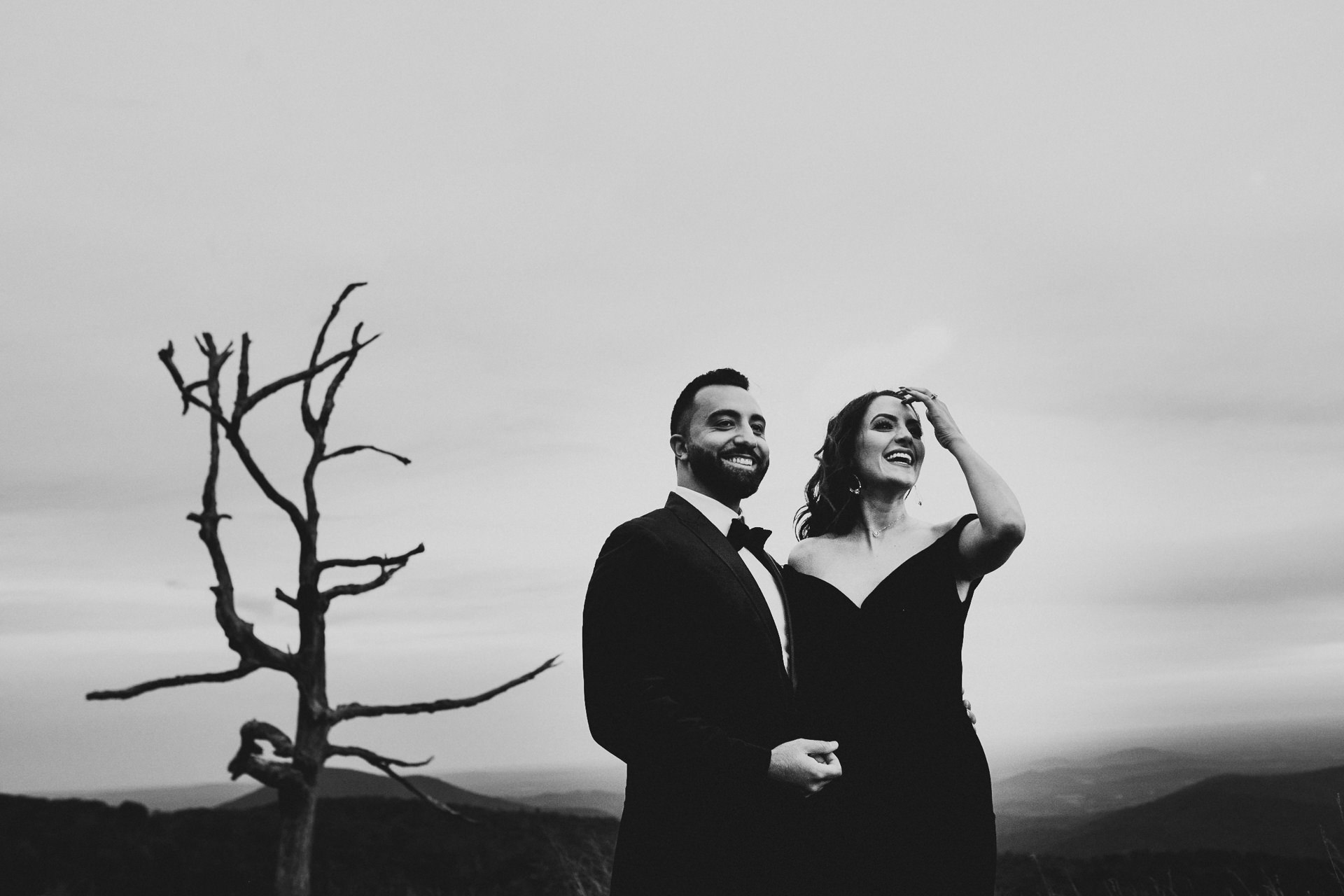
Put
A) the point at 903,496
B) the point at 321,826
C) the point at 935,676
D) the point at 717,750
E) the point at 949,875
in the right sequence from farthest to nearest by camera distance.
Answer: the point at 321,826 < the point at 903,496 < the point at 935,676 < the point at 949,875 < the point at 717,750

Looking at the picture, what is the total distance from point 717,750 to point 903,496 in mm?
1509

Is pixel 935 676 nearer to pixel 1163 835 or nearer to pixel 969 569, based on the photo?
pixel 969 569

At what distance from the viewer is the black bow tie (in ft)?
9.32

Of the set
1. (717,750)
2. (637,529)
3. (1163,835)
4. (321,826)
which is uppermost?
(637,529)

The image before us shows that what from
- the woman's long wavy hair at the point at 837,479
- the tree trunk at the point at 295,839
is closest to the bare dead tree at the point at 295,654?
the tree trunk at the point at 295,839

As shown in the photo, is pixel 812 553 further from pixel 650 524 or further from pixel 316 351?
pixel 316 351

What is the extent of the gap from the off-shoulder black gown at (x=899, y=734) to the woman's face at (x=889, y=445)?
0.28 meters

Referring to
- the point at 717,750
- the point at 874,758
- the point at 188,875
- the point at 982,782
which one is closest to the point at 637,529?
the point at 717,750

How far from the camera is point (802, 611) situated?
10.8 feet

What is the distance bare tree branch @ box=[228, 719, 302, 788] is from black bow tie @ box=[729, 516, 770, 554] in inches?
275

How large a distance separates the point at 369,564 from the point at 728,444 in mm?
7474

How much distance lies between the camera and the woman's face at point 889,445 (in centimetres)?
335

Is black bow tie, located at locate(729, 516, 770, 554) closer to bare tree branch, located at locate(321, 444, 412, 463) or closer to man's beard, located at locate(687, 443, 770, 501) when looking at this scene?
man's beard, located at locate(687, 443, 770, 501)

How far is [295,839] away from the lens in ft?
28.9
